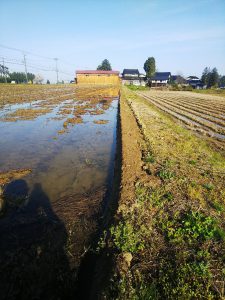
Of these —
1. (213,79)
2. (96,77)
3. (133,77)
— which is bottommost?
(213,79)

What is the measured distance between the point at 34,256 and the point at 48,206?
59.0 inches

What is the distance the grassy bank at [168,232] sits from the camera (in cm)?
299

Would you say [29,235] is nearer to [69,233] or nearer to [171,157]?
[69,233]

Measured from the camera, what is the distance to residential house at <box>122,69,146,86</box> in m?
89.8

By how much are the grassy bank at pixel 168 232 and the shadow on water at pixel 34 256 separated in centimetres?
75

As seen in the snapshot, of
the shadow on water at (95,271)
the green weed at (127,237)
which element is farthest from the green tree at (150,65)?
the green weed at (127,237)

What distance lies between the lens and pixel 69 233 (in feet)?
13.9

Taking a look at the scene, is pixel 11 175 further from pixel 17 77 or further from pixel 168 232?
pixel 17 77

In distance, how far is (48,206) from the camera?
508 centimetres

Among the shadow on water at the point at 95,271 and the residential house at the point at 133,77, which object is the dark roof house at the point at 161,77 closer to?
the residential house at the point at 133,77

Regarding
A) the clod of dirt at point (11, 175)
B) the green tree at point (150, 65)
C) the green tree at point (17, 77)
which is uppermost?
the green tree at point (150, 65)

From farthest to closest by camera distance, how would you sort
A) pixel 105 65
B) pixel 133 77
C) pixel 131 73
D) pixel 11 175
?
1. pixel 105 65
2. pixel 131 73
3. pixel 133 77
4. pixel 11 175

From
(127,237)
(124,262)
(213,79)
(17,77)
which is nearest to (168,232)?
(127,237)

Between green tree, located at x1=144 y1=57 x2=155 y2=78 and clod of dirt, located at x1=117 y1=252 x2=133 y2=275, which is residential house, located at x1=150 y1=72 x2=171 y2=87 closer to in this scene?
green tree, located at x1=144 y1=57 x2=155 y2=78
